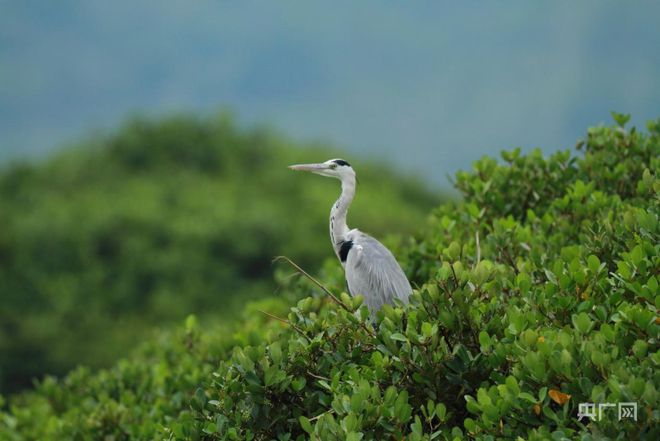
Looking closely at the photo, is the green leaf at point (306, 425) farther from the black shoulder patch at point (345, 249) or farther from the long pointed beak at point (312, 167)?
the long pointed beak at point (312, 167)

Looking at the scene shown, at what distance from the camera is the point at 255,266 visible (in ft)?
81.2

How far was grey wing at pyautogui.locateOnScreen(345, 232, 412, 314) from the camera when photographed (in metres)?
6.12

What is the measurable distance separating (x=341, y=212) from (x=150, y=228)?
18.8 metres

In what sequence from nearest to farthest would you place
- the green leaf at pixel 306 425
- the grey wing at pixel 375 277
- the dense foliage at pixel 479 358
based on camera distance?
the dense foliage at pixel 479 358 < the green leaf at pixel 306 425 < the grey wing at pixel 375 277

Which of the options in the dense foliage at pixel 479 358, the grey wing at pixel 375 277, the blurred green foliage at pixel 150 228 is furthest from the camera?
the blurred green foliage at pixel 150 228

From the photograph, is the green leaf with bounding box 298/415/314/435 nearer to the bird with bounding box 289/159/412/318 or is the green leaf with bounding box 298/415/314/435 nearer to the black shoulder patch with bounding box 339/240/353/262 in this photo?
the bird with bounding box 289/159/412/318

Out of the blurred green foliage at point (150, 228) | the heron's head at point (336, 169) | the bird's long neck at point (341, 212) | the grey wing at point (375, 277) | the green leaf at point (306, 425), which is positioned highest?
the heron's head at point (336, 169)

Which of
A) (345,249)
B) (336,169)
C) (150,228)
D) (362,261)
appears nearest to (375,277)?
(362,261)

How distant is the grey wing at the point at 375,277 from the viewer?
6121 mm

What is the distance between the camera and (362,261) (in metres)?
6.28

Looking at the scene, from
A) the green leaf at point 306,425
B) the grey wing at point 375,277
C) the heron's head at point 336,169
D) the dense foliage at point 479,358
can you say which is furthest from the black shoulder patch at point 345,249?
the green leaf at point 306,425

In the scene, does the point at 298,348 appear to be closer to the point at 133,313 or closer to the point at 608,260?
the point at 608,260

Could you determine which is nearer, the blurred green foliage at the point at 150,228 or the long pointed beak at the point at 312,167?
the long pointed beak at the point at 312,167

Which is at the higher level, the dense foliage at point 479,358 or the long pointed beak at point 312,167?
the long pointed beak at point 312,167
